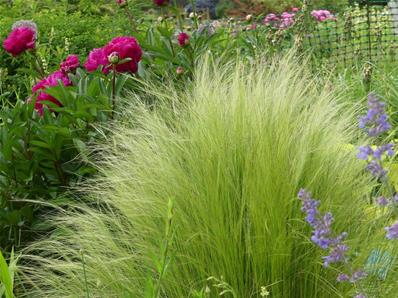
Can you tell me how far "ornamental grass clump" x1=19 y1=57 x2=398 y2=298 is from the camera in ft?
6.44

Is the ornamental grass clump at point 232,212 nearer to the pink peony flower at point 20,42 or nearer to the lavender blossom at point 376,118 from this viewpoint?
the lavender blossom at point 376,118

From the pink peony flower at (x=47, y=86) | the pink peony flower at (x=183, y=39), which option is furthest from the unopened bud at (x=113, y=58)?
the pink peony flower at (x=183, y=39)

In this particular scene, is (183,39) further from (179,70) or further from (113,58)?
(113,58)

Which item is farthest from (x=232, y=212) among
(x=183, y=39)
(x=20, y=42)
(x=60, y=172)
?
(x=20, y=42)

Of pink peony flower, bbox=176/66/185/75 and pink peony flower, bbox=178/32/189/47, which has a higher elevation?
pink peony flower, bbox=178/32/189/47

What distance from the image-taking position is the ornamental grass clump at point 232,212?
1964 millimetres

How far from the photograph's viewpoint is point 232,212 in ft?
6.70

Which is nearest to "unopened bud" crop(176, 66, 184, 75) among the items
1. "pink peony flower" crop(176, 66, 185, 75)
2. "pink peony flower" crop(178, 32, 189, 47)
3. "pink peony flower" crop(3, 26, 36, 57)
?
"pink peony flower" crop(176, 66, 185, 75)

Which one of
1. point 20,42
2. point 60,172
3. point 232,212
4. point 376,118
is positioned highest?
point 376,118

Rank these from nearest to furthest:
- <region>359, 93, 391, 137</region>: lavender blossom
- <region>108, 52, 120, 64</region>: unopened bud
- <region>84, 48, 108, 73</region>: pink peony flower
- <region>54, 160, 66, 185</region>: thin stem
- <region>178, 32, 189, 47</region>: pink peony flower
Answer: <region>359, 93, 391, 137</region>: lavender blossom, <region>108, 52, 120, 64</region>: unopened bud, <region>54, 160, 66, 185</region>: thin stem, <region>84, 48, 108, 73</region>: pink peony flower, <region>178, 32, 189, 47</region>: pink peony flower

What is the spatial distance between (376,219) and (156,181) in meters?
0.63

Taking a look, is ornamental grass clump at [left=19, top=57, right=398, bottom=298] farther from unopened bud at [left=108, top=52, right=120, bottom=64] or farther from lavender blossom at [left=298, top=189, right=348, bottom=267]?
lavender blossom at [left=298, top=189, right=348, bottom=267]

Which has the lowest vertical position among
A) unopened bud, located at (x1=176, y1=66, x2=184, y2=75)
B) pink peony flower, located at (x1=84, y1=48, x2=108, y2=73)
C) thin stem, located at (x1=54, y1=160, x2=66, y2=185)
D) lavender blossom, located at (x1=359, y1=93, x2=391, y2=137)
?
A: thin stem, located at (x1=54, y1=160, x2=66, y2=185)

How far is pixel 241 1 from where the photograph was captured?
13.5m
